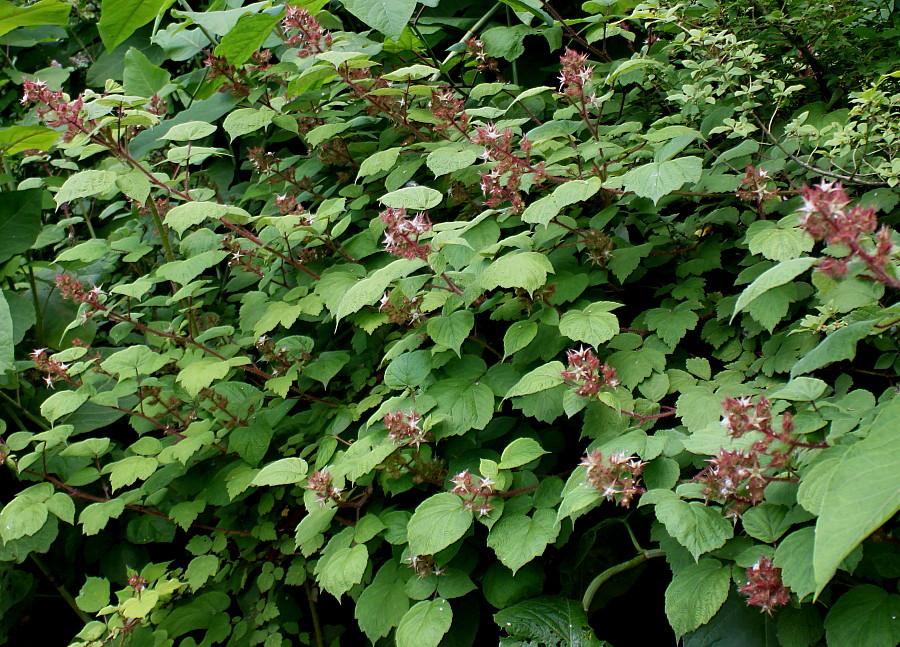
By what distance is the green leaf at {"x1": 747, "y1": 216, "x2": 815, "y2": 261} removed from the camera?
1.33 m

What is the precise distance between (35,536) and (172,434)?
0.50 metres

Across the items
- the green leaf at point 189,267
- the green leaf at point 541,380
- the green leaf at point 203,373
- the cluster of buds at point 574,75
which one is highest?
the cluster of buds at point 574,75

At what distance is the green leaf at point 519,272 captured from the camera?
1.37m

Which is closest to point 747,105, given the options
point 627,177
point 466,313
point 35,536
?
point 627,177

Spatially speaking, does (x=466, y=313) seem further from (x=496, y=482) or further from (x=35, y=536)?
(x=35, y=536)

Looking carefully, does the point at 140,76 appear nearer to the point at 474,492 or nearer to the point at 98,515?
the point at 98,515

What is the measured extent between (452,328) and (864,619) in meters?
0.95

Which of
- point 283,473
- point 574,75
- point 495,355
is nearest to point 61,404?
point 283,473

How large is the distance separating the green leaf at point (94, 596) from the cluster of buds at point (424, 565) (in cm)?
101

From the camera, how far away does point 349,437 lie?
1.89m

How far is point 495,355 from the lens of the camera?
6.20ft

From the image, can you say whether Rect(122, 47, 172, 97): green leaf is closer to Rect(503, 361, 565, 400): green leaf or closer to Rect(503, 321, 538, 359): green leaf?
Rect(503, 321, 538, 359): green leaf

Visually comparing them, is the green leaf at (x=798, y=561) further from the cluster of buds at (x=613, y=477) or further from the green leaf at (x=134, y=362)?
the green leaf at (x=134, y=362)

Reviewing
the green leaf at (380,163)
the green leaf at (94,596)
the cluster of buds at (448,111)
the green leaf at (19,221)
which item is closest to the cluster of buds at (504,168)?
the cluster of buds at (448,111)
